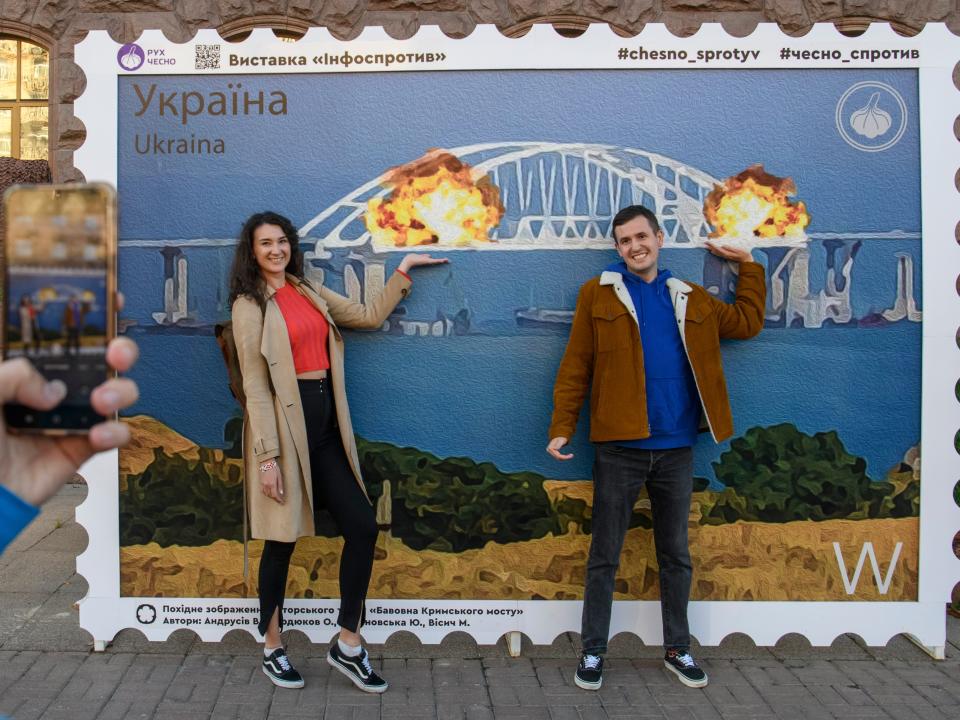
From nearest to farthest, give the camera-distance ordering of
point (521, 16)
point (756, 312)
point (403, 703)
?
point (403, 703)
point (756, 312)
point (521, 16)

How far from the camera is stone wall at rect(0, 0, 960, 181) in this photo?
6.66 metres

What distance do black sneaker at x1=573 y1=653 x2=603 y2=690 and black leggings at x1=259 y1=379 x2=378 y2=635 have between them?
1.02 metres

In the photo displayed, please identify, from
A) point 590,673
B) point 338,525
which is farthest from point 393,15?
point 590,673

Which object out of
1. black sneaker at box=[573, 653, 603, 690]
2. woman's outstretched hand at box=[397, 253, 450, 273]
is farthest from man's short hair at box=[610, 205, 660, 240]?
black sneaker at box=[573, 653, 603, 690]

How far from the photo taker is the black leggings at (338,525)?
3.98 metres

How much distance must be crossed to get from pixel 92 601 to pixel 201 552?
57 centimetres

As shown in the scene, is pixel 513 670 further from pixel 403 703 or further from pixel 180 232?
pixel 180 232

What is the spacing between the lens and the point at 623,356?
405 cm

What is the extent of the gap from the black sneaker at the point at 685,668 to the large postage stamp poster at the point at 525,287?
0.79ft

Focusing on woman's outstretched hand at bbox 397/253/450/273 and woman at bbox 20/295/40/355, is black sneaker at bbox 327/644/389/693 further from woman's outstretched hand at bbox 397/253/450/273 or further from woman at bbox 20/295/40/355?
woman at bbox 20/295/40/355

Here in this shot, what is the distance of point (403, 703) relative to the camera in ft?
12.9

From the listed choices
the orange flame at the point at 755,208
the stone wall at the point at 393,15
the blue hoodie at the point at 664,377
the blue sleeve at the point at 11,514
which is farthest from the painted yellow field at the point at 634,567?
the stone wall at the point at 393,15

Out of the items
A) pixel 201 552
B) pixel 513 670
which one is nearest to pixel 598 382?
pixel 513 670

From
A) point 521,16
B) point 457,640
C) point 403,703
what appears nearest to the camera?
point 403,703
